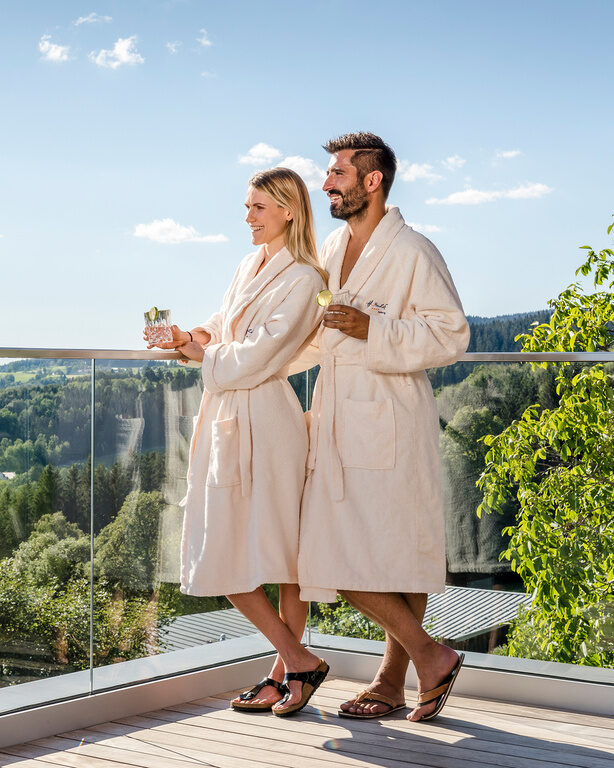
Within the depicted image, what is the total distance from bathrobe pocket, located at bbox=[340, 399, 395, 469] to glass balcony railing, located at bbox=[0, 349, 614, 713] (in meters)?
0.56

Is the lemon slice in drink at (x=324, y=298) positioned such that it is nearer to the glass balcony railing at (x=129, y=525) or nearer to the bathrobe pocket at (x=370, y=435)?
the bathrobe pocket at (x=370, y=435)

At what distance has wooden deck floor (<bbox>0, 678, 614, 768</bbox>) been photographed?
2590 mm

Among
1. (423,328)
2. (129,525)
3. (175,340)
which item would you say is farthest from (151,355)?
(423,328)

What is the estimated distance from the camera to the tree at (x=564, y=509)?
123 inches

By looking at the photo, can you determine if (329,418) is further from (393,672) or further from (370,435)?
(393,672)

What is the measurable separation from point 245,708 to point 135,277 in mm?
32718

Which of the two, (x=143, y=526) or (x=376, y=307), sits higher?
(x=376, y=307)

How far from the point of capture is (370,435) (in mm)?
2799

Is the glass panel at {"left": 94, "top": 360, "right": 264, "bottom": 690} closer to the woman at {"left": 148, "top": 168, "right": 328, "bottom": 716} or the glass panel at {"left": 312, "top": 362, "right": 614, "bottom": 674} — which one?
the woman at {"left": 148, "top": 168, "right": 328, "bottom": 716}

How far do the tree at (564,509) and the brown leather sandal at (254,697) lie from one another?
29.1 inches

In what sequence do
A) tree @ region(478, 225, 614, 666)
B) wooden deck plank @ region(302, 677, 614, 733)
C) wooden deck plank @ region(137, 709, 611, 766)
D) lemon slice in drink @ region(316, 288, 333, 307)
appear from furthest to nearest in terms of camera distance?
1. tree @ region(478, 225, 614, 666)
2. wooden deck plank @ region(302, 677, 614, 733)
3. lemon slice in drink @ region(316, 288, 333, 307)
4. wooden deck plank @ region(137, 709, 611, 766)

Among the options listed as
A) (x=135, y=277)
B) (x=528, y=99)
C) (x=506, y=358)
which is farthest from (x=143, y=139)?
(x=506, y=358)

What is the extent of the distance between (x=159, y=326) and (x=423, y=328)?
0.74m

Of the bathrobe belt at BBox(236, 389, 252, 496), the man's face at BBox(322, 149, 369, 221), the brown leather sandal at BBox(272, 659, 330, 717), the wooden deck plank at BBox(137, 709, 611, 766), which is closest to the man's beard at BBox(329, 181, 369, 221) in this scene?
the man's face at BBox(322, 149, 369, 221)
